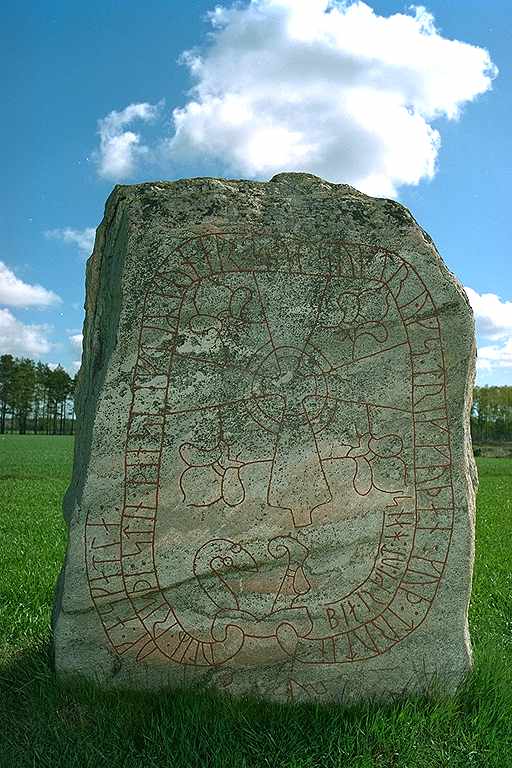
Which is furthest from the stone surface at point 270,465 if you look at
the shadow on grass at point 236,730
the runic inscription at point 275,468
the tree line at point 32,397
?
the tree line at point 32,397

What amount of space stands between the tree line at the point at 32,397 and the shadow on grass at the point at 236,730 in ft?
203

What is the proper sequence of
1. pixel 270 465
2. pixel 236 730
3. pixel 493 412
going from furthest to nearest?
pixel 493 412
pixel 270 465
pixel 236 730

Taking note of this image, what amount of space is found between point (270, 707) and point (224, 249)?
2.19 meters

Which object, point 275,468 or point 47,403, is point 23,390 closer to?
point 47,403

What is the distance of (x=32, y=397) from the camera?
65.0 meters

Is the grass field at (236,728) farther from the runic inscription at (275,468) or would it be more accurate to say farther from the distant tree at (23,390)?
the distant tree at (23,390)

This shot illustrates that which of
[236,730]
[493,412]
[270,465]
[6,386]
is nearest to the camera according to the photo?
[236,730]

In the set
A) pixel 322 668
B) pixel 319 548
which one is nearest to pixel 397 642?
pixel 322 668

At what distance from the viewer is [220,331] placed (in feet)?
12.0

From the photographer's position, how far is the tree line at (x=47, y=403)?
56219 mm

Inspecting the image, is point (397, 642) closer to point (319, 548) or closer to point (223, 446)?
point (319, 548)

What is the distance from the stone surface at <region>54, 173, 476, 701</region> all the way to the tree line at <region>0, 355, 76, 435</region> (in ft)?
203

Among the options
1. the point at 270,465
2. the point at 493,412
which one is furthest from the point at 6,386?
the point at 270,465

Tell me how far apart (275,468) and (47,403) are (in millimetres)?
68224
